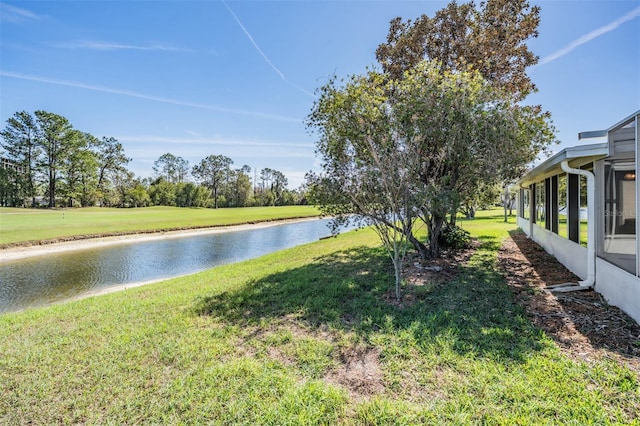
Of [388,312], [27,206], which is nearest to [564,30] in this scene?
[388,312]

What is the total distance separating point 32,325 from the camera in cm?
478

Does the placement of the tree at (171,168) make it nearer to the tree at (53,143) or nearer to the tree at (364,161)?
the tree at (53,143)

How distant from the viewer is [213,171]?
54.8 metres

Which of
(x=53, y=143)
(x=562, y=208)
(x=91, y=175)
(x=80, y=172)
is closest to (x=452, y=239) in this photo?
(x=562, y=208)

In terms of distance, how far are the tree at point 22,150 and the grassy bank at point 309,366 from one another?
40.3m

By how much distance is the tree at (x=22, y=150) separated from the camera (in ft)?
105

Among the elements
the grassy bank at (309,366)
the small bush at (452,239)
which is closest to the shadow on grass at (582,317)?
the grassy bank at (309,366)

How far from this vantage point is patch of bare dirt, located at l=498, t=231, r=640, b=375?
2949 mm

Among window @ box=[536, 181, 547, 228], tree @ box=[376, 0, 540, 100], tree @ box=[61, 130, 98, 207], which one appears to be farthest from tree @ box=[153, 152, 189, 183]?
window @ box=[536, 181, 547, 228]

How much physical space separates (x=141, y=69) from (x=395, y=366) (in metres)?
14.6

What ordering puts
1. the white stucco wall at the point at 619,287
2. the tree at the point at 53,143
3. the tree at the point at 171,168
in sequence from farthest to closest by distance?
1. the tree at the point at 171,168
2. the tree at the point at 53,143
3. the white stucco wall at the point at 619,287

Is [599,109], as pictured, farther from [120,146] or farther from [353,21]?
[120,146]

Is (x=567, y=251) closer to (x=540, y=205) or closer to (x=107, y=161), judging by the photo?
(x=540, y=205)

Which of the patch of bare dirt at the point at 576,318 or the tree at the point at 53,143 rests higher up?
the tree at the point at 53,143
